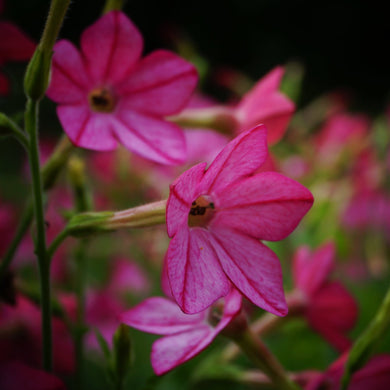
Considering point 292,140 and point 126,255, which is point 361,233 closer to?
point 292,140

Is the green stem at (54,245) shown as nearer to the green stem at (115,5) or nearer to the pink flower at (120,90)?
the pink flower at (120,90)

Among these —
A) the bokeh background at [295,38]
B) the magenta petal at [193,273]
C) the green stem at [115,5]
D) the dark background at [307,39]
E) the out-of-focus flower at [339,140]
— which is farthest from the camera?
the dark background at [307,39]

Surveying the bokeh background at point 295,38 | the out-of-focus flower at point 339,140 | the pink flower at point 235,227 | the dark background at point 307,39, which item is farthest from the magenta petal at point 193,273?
the dark background at point 307,39

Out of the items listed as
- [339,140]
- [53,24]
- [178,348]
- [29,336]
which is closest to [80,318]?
[29,336]

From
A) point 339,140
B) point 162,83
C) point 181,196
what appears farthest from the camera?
point 339,140

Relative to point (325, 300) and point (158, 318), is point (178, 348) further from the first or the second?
point (325, 300)

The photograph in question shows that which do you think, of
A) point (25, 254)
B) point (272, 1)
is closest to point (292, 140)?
point (25, 254)
